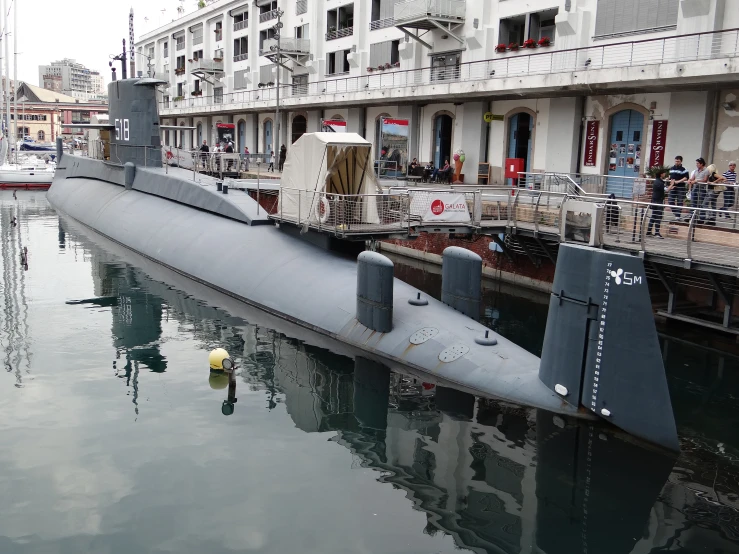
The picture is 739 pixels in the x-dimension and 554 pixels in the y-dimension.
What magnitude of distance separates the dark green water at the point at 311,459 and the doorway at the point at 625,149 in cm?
1180

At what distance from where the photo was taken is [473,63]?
34344 mm

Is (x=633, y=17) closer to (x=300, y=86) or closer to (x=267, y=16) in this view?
(x=300, y=86)

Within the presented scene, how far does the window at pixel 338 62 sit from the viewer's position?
4762 centimetres

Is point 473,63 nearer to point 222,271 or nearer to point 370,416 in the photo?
point 222,271

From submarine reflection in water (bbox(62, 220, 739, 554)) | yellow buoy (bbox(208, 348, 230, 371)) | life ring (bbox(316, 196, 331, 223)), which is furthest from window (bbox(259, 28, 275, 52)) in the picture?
yellow buoy (bbox(208, 348, 230, 371))

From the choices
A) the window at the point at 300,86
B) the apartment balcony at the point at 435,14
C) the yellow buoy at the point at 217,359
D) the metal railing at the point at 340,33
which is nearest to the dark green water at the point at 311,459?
the yellow buoy at the point at 217,359

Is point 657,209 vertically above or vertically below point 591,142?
below

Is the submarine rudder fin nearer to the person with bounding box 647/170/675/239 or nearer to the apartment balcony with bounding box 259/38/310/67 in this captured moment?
the person with bounding box 647/170/675/239

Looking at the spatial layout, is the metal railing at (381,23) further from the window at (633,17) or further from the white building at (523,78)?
the window at (633,17)

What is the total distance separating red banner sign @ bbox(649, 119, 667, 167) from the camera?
26134 millimetres

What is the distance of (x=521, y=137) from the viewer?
33469 millimetres

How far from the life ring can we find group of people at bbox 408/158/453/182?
17864mm

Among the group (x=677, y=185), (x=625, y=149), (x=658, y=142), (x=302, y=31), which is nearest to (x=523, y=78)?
(x=625, y=149)

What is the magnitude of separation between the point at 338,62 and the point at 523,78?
21823 mm
